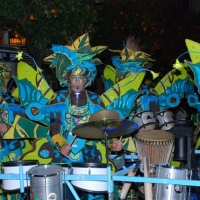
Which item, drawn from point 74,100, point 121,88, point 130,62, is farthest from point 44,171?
point 130,62

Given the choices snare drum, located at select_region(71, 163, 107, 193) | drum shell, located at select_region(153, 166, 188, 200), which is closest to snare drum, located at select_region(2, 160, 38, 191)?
snare drum, located at select_region(71, 163, 107, 193)

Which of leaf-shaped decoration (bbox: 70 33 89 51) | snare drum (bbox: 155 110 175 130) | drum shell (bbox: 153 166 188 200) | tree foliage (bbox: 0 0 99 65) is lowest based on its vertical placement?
drum shell (bbox: 153 166 188 200)

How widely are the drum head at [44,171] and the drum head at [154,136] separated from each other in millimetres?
1087

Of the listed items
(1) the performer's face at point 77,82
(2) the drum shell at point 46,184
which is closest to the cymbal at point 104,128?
(2) the drum shell at point 46,184

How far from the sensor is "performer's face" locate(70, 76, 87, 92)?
4.71 meters

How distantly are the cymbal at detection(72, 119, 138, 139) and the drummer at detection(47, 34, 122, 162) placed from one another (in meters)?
0.50

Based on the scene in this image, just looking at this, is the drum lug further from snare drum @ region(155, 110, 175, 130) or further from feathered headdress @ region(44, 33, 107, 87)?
snare drum @ region(155, 110, 175, 130)

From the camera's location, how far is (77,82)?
471 cm

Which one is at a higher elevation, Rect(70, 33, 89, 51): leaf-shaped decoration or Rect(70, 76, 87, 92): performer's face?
Rect(70, 33, 89, 51): leaf-shaped decoration

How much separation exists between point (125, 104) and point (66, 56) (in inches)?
36.6

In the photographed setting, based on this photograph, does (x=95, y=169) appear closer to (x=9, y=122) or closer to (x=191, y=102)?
(x=9, y=122)

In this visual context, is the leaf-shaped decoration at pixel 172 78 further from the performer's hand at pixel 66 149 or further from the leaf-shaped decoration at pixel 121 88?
the performer's hand at pixel 66 149

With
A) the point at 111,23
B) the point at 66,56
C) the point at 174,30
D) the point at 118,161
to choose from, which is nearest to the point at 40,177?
the point at 118,161

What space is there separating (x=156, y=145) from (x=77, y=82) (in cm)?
105
